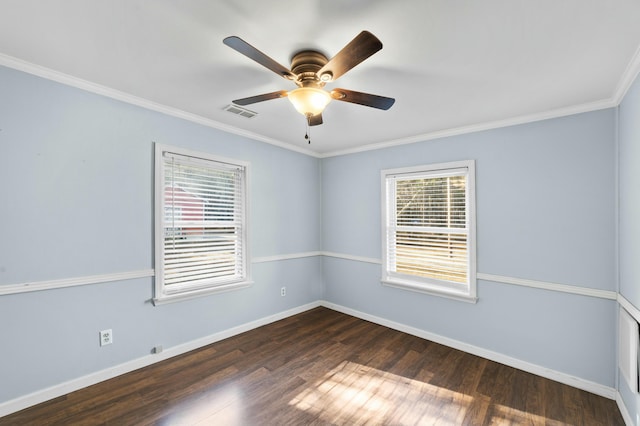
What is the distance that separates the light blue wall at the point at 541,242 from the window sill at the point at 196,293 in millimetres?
2134

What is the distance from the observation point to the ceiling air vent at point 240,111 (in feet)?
9.16

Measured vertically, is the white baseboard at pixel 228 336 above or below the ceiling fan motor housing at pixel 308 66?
below

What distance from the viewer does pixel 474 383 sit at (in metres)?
2.54

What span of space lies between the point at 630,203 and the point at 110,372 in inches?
172

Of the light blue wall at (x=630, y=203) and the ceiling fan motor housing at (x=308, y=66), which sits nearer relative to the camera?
the ceiling fan motor housing at (x=308, y=66)

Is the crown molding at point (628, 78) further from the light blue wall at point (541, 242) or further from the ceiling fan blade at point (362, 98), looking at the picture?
the ceiling fan blade at point (362, 98)

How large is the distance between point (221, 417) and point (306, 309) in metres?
2.38

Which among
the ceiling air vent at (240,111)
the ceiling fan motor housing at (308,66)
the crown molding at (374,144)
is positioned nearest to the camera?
the ceiling fan motor housing at (308,66)

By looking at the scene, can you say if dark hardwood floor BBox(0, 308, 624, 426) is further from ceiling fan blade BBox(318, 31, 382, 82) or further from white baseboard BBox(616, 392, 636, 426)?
ceiling fan blade BBox(318, 31, 382, 82)

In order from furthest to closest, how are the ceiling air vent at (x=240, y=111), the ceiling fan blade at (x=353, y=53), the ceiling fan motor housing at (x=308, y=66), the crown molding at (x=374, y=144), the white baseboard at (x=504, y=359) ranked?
1. the ceiling air vent at (x=240, y=111)
2. the white baseboard at (x=504, y=359)
3. the crown molding at (x=374, y=144)
4. the ceiling fan motor housing at (x=308, y=66)
5. the ceiling fan blade at (x=353, y=53)

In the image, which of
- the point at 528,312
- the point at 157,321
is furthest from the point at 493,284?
the point at 157,321

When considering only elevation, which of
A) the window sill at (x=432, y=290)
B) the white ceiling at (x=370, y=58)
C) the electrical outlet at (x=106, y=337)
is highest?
the white ceiling at (x=370, y=58)

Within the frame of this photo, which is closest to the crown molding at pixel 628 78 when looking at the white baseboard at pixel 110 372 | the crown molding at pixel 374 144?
the crown molding at pixel 374 144

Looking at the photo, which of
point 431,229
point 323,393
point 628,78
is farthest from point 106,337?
point 628,78
